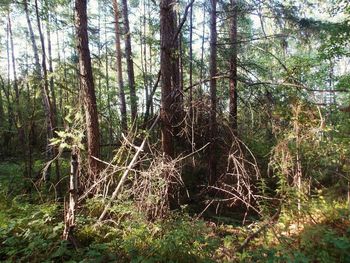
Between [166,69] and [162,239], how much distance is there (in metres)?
2.97

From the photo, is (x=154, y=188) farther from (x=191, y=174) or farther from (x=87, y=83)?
(x=191, y=174)

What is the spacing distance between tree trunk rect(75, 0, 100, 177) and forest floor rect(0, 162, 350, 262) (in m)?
1.07

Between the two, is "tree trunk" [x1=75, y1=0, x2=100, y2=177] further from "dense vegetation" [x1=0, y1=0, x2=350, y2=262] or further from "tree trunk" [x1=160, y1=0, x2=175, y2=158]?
"tree trunk" [x1=160, y1=0, x2=175, y2=158]

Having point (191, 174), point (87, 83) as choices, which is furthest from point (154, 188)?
point (191, 174)

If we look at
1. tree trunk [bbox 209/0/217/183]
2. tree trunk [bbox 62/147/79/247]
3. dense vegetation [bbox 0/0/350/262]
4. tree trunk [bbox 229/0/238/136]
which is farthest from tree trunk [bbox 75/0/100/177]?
tree trunk [bbox 229/0/238/136]

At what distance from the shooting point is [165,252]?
365 cm

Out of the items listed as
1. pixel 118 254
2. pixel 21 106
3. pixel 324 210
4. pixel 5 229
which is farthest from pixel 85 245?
pixel 21 106

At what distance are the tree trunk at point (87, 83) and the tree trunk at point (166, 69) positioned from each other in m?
1.37

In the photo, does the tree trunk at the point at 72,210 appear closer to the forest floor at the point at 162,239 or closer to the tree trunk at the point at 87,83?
the forest floor at the point at 162,239

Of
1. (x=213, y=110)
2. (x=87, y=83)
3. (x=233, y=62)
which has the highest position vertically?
(x=233, y=62)

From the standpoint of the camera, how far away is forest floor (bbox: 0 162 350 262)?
3.58 meters

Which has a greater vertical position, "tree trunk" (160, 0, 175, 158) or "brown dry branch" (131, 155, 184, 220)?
"tree trunk" (160, 0, 175, 158)

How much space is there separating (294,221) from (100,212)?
10.9ft

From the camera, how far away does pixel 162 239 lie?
390 cm
